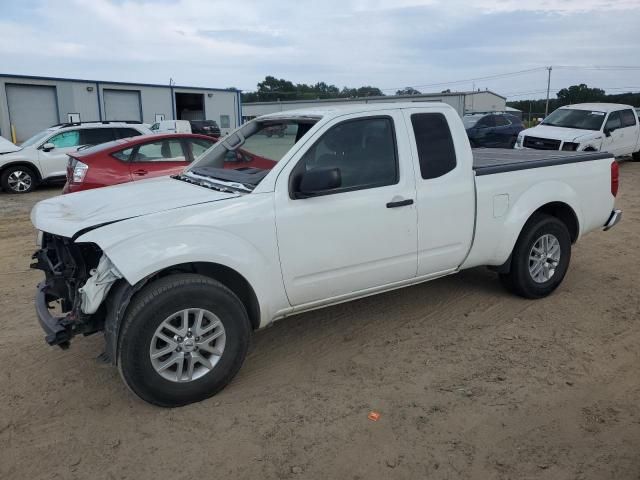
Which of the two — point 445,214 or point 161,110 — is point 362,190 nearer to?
point 445,214

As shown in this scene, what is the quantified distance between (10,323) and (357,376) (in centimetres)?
317

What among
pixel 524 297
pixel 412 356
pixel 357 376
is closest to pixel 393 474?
pixel 357 376

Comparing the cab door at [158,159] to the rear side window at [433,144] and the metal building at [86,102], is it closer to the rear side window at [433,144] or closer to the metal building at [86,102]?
the rear side window at [433,144]

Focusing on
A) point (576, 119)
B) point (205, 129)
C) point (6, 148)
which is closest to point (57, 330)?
point (6, 148)

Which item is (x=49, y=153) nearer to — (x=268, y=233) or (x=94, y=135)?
(x=94, y=135)

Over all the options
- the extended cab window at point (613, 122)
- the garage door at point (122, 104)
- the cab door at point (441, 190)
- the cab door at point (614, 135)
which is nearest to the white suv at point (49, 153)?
the cab door at point (441, 190)

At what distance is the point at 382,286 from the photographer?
14.0ft

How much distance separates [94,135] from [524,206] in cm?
1155

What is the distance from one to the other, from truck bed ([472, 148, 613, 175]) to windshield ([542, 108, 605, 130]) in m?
10.3

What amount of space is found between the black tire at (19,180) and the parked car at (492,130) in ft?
45.4

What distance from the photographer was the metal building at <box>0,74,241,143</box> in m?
28.2

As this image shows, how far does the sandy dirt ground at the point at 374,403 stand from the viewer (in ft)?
9.64

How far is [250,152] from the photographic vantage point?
4.37 metres

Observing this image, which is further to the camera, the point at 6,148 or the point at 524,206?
the point at 6,148
